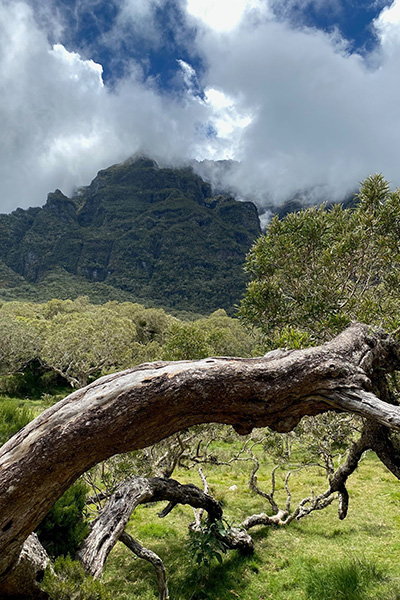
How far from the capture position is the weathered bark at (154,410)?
2844 millimetres

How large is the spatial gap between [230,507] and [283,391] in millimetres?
11714

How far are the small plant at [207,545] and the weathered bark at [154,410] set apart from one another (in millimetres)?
5327

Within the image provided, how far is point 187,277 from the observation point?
7869 inches

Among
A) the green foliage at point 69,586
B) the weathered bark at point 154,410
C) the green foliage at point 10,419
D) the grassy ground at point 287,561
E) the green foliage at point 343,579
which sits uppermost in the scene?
the weathered bark at point 154,410

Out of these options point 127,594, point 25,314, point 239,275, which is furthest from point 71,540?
point 239,275

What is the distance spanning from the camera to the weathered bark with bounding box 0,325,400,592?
2.84 metres

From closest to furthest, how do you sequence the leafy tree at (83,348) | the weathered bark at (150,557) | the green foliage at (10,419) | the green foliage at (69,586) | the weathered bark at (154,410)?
the weathered bark at (154,410)
the green foliage at (69,586)
the weathered bark at (150,557)
the green foliage at (10,419)
the leafy tree at (83,348)

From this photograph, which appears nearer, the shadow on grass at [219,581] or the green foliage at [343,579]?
the green foliage at [343,579]

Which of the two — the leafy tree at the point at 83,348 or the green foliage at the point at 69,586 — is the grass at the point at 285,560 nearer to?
the green foliage at the point at 69,586

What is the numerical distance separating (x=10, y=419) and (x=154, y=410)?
5.47 meters

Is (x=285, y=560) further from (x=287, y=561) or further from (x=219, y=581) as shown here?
(x=219, y=581)

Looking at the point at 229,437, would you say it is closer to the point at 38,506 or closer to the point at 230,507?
the point at 230,507

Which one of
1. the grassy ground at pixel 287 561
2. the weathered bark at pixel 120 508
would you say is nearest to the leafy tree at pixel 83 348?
the grassy ground at pixel 287 561

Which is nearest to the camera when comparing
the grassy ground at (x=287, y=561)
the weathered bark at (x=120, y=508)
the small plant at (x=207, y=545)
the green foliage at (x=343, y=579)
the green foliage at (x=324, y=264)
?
the weathered bark at (x=120, y=508)
